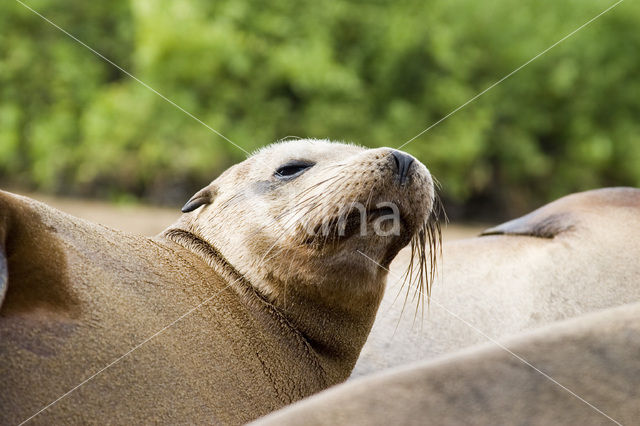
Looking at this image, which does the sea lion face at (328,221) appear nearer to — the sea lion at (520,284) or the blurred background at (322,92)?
the sea lion at (520,284)

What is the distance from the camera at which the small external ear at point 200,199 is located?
2980 mm

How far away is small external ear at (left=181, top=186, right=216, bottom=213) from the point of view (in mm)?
2980

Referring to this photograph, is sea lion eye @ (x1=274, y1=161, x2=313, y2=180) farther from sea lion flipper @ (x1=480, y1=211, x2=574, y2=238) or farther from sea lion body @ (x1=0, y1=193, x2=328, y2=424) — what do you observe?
sea lion flipper @ (x1=480, y1=211, x2=574, y2=238)

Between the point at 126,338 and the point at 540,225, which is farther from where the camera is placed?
the point at 540,225

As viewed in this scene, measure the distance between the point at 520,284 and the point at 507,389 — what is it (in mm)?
2579

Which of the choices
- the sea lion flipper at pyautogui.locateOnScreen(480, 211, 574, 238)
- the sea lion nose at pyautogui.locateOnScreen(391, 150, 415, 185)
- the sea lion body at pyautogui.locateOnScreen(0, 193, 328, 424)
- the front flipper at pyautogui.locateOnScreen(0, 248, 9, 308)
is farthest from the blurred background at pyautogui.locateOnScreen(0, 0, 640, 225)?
the front flipper at pyautogui.locateOnScreen(0, 248, 9, 308)

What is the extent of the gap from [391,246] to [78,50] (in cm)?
2457

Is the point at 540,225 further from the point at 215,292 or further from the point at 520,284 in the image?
the point at 215,292

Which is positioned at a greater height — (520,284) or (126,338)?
(126,338)

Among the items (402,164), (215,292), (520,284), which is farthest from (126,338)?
(520,284)

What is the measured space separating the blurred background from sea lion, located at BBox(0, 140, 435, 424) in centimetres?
1597

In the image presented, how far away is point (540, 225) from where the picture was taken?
392 centimetres

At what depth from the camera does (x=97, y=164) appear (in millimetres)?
20266

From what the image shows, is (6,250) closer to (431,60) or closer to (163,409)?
(163,409)
